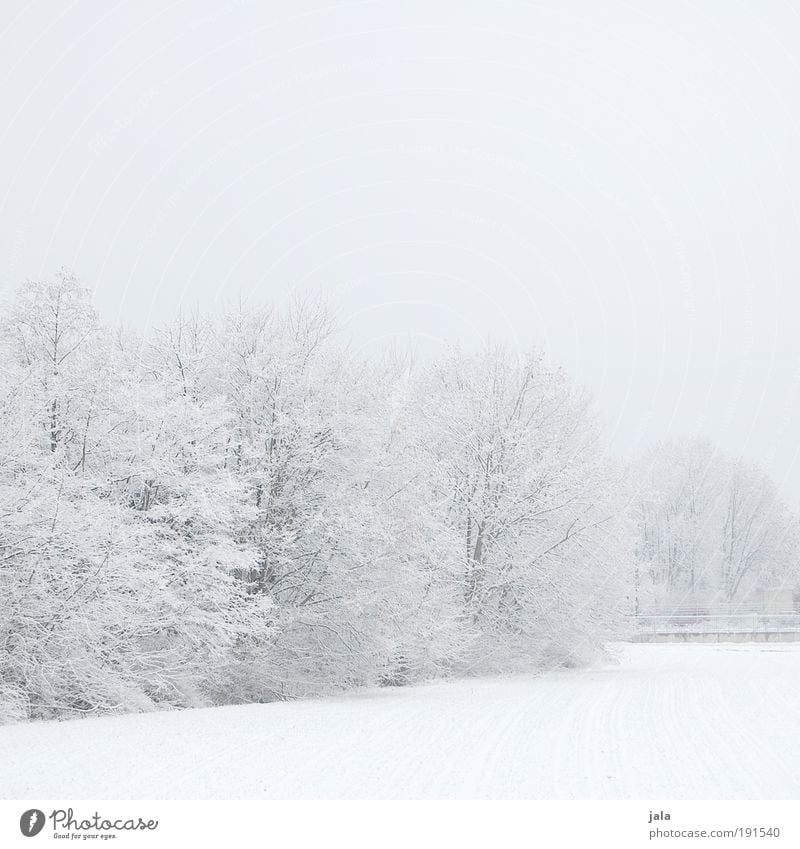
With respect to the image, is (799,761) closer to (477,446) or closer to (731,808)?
(731,808)

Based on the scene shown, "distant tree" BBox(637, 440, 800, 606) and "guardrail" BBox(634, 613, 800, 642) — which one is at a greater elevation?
"distant tree" BBox(637, 440, 800, 606)

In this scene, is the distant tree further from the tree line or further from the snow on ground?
the snow on ground

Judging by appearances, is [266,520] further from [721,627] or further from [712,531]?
[712,531]

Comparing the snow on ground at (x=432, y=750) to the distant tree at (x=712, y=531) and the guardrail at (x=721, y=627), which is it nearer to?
the guardrail at (x=721, y=627)

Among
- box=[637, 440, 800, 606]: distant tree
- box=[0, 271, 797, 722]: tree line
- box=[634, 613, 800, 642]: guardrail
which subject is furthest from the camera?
box=[637, 440, 800, 606]: distant tree

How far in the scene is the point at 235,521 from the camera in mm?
24234

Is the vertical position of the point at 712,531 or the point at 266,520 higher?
the point at 266,520

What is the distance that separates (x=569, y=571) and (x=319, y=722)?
683 inches

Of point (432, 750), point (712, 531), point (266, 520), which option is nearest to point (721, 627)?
point (712, 531)

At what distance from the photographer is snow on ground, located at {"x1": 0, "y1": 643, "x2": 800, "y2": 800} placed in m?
10.5

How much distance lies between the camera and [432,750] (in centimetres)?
1320

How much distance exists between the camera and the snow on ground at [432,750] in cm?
1049

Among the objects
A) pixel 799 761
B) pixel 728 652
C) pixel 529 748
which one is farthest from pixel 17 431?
pixel 728 652

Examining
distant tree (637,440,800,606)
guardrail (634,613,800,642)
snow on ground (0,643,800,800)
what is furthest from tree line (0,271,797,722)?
distant tree (637,440,800,606)
